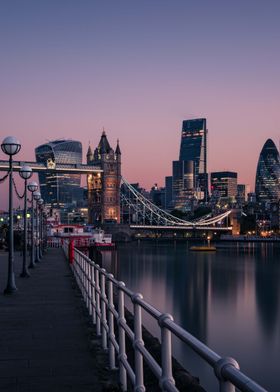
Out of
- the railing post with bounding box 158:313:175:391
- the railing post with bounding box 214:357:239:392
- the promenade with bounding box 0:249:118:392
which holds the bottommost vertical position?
the promenade with bounding box 0:249:118:392

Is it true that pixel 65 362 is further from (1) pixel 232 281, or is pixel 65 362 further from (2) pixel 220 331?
(1) pixel 232 281

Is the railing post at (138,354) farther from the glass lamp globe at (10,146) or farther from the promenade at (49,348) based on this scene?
the glass lamp globe at (10,146)

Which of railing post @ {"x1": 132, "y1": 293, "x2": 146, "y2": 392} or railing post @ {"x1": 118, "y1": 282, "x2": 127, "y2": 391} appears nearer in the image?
railing post @ {"x1": 132, "y1": 293, "x2": 146, "y2": 392}

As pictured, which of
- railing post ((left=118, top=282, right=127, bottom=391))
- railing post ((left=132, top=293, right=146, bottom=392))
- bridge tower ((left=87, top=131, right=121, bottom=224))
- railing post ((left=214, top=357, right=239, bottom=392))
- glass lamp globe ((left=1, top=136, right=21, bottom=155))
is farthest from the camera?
bridge tower ((left=87, top=131, right=121, bottom=224))

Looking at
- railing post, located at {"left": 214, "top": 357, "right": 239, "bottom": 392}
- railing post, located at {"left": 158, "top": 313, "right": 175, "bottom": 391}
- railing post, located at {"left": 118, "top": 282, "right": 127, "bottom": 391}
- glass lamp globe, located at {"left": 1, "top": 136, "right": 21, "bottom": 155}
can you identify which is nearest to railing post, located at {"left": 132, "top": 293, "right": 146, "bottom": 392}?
railing post, located at {"left": 118, "top": 282, "right": 127, "bottom": 391}

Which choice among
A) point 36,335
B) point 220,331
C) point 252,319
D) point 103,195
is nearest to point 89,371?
point 36,335

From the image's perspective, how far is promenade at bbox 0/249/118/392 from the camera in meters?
6.77

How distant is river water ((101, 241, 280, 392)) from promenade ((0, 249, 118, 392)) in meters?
7.10

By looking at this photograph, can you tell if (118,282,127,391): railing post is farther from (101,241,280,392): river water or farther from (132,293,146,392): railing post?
(101,241,280,392): river water

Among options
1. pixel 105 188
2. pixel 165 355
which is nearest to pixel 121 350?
pixel 165 355

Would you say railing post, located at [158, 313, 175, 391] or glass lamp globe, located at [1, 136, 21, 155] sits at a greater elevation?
glass lamp globe, located at [1, 136, 21, 155]

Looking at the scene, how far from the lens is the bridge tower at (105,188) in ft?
588

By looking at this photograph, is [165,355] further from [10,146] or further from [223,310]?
[223,310]

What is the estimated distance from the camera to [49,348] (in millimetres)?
8688
